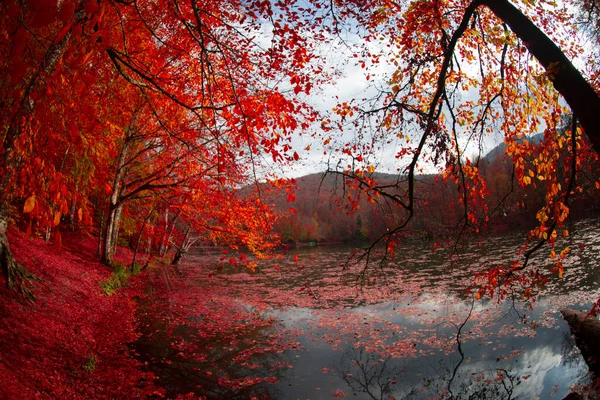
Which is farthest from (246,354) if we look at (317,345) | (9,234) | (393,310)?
(9,234)

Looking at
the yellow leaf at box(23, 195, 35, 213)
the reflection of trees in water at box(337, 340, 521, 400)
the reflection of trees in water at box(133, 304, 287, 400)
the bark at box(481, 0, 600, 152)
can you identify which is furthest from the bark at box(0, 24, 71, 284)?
the reflection of trees in water at box(337, 340, 521, 400)

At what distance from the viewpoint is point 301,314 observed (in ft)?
40.2

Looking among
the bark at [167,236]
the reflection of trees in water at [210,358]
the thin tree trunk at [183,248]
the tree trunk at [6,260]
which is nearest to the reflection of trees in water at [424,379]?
the reflection of trees in water at [210,358]

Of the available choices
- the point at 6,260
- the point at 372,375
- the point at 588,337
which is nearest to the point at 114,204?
the point at 6,260

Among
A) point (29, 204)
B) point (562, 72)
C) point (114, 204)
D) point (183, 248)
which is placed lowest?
point (183, 248)

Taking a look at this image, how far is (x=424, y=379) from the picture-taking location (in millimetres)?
6969

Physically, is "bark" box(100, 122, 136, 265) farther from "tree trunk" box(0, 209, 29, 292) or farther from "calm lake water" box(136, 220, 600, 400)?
"tree trunk" box(0, 209, 29, 292)

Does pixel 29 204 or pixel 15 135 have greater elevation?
pixel 15 135

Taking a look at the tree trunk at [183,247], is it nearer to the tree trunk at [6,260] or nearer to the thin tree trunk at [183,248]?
the thin tree trunk at [183,248]

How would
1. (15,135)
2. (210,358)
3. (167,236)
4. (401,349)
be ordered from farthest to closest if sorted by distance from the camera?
(167,236) < (401,349) < (210,358) < (15,135)

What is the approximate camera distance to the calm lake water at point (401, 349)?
6.59 meters

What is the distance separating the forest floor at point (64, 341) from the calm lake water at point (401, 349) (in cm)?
64

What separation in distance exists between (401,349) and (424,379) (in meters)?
1.55

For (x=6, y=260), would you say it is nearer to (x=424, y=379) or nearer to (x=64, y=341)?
(x=64, y=341)
